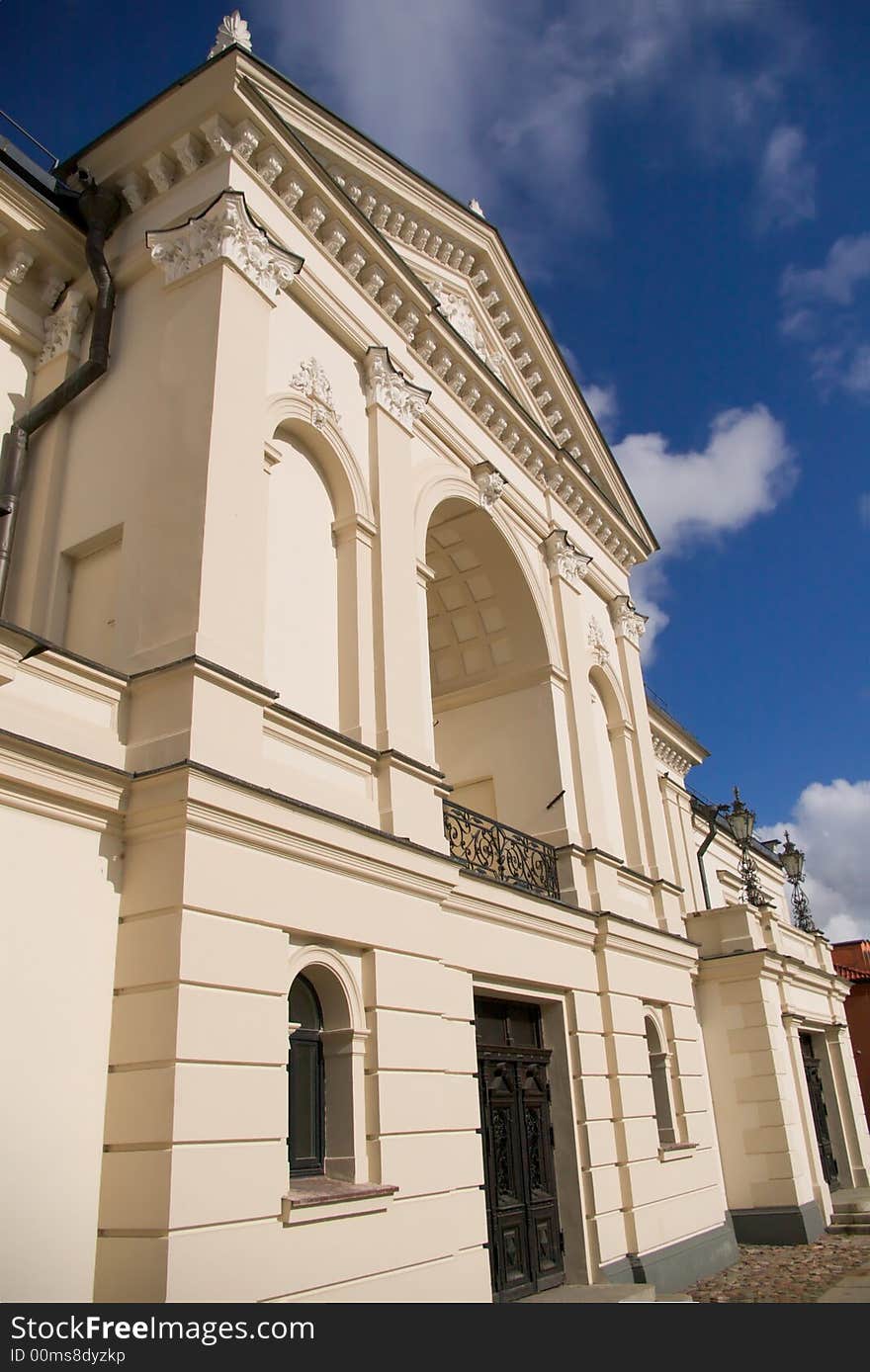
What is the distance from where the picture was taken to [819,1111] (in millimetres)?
20016

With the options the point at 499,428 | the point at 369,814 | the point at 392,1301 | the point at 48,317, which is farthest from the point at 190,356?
the point at 392,1301

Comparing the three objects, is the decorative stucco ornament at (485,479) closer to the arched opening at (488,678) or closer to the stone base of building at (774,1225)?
the arched opening at (488,678)

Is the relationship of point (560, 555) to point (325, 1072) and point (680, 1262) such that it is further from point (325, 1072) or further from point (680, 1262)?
point (680, 1262)

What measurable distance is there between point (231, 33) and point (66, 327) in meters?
3.41

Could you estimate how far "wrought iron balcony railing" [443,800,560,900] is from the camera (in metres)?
10.8

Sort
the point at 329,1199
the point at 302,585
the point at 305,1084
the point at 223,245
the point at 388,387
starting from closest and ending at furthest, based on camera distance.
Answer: the point at 329,1199 < the point at 305,1084 < the point at 223,245 < the point at 302,585 < the point at 388,387

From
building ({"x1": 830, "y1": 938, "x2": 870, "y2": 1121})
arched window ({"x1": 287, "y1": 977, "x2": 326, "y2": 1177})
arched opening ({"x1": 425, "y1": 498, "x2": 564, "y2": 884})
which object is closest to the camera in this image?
arched window ({"x1": 287, "y1": 977, "x2": 326, "y2": 1177})

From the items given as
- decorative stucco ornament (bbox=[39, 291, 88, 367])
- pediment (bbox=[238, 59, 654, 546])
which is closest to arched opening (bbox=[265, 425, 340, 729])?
decorative stucco ornament (bbox=[39, 291, 88, 367])

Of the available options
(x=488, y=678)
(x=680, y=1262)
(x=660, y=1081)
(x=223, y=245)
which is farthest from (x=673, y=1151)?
(x=223, y=245)

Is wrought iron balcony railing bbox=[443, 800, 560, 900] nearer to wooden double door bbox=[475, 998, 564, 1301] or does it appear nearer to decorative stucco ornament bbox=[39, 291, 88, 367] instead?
wooden double door bbox=[475, 998, 564, 1301]

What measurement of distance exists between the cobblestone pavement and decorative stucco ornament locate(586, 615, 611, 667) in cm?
830

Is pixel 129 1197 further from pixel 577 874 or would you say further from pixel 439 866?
pixel 577 874

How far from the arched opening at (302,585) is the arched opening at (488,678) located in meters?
3.53

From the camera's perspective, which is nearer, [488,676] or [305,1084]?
[305,1084]
